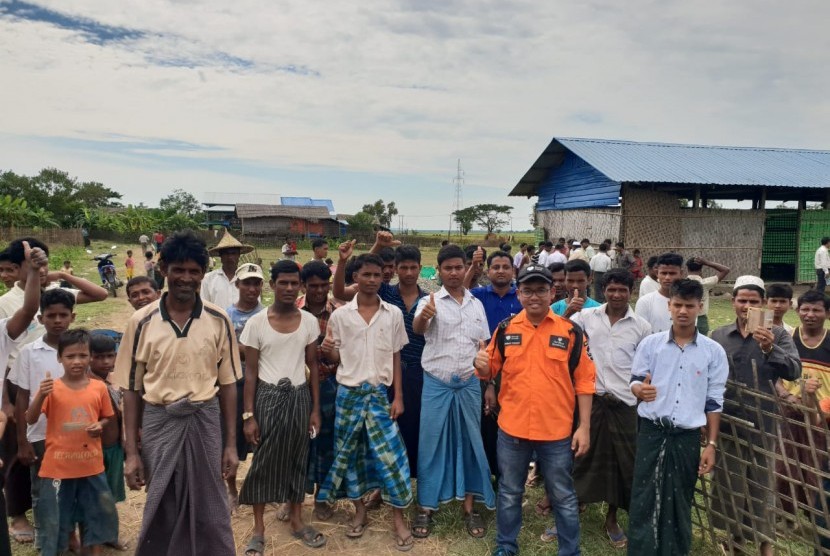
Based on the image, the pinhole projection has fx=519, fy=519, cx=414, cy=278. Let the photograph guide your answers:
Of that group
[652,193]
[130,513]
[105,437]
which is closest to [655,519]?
[105,437]

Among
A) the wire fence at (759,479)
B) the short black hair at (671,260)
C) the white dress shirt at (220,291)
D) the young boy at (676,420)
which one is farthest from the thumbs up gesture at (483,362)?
the white dress shirt at (220,291)

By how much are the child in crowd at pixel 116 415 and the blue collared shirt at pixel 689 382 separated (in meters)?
3.03

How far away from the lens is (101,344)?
3.23 m

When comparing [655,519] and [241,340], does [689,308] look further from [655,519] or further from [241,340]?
[241,340]

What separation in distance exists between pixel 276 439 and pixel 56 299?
149cm

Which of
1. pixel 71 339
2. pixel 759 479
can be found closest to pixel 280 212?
pixel 71 339

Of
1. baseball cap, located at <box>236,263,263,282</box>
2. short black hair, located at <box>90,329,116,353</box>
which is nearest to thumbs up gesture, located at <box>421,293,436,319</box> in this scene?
baseball cap, located at <box>236,263,263,282</box>

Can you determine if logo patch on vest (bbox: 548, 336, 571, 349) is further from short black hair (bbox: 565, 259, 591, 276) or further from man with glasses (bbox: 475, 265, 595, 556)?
short black hair (bbox: 565, 259, 591, 276)

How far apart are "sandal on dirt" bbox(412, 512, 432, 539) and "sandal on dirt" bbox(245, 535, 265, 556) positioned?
957mm

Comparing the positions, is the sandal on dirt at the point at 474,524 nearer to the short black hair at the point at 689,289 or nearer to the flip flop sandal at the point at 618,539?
the flip flop sandal at the point at 618,539

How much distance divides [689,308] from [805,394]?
66cm

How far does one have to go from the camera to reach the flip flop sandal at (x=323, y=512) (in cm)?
360

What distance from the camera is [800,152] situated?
58.1ft

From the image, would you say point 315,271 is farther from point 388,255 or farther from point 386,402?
point 386,402
